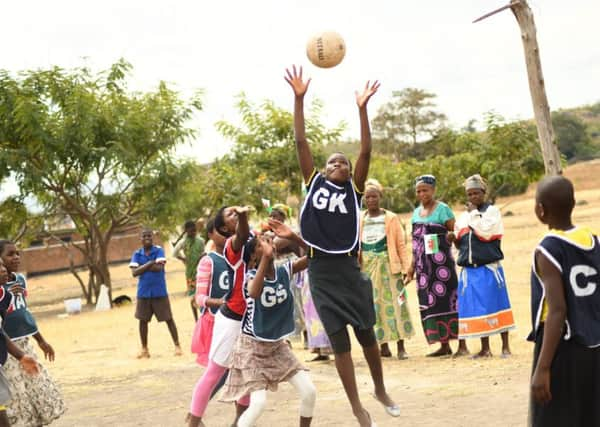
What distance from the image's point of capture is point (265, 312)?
6441 millimetres

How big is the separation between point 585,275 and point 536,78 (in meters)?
4.33

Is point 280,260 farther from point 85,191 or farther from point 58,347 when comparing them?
point 85,191

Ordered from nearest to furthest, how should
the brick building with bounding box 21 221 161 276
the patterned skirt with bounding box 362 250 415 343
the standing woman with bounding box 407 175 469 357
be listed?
the standing woman with bounding box 407 175 469 357 → the patterned skirt with bounding box 362 250 415 343 → the brick building with bounding box 21 221 161 276

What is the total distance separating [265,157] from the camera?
25.9 metres

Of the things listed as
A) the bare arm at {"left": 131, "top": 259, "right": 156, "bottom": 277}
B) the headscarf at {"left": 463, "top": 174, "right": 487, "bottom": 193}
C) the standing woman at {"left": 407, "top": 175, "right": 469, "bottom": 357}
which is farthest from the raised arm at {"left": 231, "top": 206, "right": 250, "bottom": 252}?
the bare arm at {"left": 131, "top": 259, "right": 156, "bottom": 277}

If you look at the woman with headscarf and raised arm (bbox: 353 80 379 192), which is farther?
A: the woman with headscarf

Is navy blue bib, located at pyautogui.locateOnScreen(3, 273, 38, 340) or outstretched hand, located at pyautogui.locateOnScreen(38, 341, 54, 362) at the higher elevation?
navy blue bib, located at pyautogui.locateOnScreen(3, 273, 38, 340)

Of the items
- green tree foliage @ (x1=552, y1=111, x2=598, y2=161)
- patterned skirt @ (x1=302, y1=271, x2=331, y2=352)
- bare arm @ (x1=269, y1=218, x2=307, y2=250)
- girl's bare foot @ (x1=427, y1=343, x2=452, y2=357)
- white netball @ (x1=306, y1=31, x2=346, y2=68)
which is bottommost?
girl's bare foot @ (x1=427, y1=343, x2=452, y2=357)

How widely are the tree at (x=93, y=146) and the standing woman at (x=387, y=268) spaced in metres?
15.2

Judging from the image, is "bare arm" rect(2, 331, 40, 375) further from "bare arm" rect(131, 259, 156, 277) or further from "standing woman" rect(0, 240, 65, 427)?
"bare arm" rect(131, 259, 156, 277)

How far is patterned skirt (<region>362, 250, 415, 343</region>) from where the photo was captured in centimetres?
1062

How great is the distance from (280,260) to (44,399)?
4025 millimetres

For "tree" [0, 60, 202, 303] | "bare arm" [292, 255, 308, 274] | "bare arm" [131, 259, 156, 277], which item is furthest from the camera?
"tree" [0, 60, 202, 303]

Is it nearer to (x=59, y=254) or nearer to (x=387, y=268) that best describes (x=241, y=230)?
(x=387, y=268)
